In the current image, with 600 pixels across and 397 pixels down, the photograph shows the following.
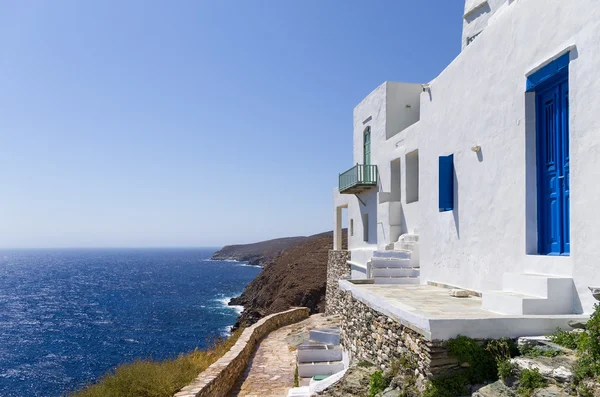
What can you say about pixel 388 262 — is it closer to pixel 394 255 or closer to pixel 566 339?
pixel 394 255

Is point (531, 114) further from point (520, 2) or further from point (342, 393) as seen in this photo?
point (342, 393)

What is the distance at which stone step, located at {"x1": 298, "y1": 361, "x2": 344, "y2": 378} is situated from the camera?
1070 centimetres

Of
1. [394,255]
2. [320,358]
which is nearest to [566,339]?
[320,358]

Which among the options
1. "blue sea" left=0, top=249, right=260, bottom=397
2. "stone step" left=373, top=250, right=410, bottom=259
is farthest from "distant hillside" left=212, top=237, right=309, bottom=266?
"stone step" left=373, top=250, right=410, bottom=259

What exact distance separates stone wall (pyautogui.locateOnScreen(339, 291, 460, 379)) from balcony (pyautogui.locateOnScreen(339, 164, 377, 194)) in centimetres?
811

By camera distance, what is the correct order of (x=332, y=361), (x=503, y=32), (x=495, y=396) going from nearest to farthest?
(x=495, y=396), (x=503, y=32), (x=332, y=361)

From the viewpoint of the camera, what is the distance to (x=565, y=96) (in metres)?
6.70

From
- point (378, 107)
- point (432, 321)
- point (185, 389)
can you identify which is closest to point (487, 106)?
point (432, 321)

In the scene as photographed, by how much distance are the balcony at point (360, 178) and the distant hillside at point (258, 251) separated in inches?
4008

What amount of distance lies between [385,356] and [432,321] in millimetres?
1747

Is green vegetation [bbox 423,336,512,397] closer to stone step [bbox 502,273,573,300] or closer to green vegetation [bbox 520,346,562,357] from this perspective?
green vegetation [bbox 520,346,562,357]

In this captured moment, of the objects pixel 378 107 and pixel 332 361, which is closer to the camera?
pixel 332 361

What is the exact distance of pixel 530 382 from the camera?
15.2 feet

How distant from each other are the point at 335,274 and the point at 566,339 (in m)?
17.2
